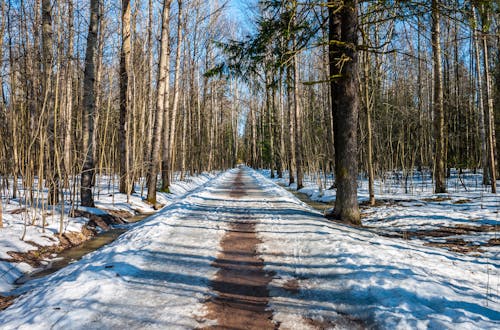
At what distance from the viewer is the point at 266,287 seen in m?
3.83

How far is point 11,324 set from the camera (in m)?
2.93

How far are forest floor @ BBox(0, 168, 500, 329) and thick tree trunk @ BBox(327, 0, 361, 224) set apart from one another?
5.34 ft

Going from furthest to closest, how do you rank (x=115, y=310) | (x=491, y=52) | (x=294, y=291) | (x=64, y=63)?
(x=491, y=52) → (x=64, y=63) → (x=294, y=291) → (x=115, y=310)

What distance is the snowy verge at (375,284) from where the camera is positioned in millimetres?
2969

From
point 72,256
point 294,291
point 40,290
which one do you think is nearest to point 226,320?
point 294,291

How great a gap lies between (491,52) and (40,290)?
107 feet

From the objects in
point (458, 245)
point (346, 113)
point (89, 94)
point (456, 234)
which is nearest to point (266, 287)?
point (458, 245)

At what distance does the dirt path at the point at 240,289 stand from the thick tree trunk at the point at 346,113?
9.65 ft

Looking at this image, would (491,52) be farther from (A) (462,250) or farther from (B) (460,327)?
(B) (460,327)

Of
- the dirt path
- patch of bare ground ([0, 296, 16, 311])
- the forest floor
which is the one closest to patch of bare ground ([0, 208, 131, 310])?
patch of bare ground ([0, 296, 16, 311])

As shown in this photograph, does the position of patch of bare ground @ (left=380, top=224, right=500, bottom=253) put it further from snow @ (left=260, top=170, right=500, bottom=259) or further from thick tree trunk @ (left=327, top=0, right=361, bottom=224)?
thick tree trunk @ (left=327, top=0, right=361, bottom=224)

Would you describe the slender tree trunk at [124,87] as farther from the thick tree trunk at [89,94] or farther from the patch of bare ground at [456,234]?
the patch of bare ground at [456,234]

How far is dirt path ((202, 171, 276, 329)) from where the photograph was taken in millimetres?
3014

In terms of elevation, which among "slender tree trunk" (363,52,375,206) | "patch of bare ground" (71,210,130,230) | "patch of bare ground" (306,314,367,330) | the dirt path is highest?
"slender tree trunk" (363,52,375,206)
